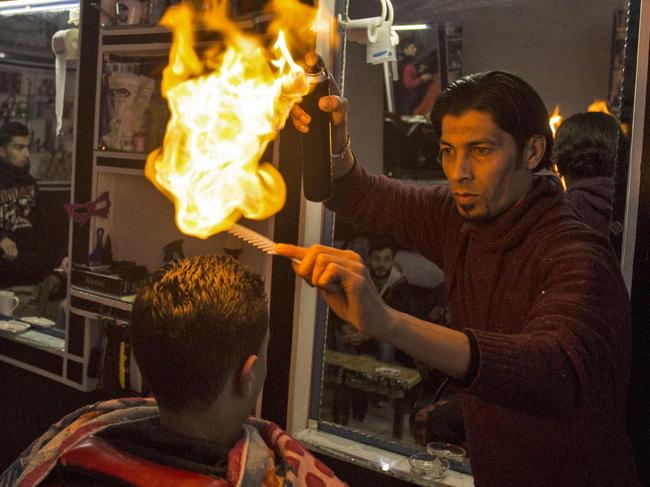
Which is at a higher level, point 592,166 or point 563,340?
point 592,166

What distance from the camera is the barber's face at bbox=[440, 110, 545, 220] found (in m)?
1.80

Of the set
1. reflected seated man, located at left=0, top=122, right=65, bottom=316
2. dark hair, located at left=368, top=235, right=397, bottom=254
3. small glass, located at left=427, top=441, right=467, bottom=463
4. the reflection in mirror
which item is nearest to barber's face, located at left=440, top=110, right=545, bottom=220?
dark hair, located at left=368, top=235, right=397, bottom=254

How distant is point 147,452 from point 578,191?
1.60 m

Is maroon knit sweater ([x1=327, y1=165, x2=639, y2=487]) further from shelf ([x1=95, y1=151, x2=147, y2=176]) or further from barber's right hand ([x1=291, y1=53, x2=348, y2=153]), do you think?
shelf ([x1=95, y1=151, x2=147, y2=176])

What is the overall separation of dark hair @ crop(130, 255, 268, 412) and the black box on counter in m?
1.84

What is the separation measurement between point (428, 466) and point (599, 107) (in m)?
1.45

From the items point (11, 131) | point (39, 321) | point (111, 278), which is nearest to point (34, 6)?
point (11, 131)

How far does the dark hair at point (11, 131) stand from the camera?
155 inches

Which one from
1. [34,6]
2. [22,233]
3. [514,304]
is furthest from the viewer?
[22,233]

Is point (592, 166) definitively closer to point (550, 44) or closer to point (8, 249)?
point (550, 44)

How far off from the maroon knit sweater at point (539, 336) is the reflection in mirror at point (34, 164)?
8.00 feet

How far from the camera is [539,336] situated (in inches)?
54.2

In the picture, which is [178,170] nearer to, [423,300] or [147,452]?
[147,452]

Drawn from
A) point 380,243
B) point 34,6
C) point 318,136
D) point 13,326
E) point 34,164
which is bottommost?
point 13,326
